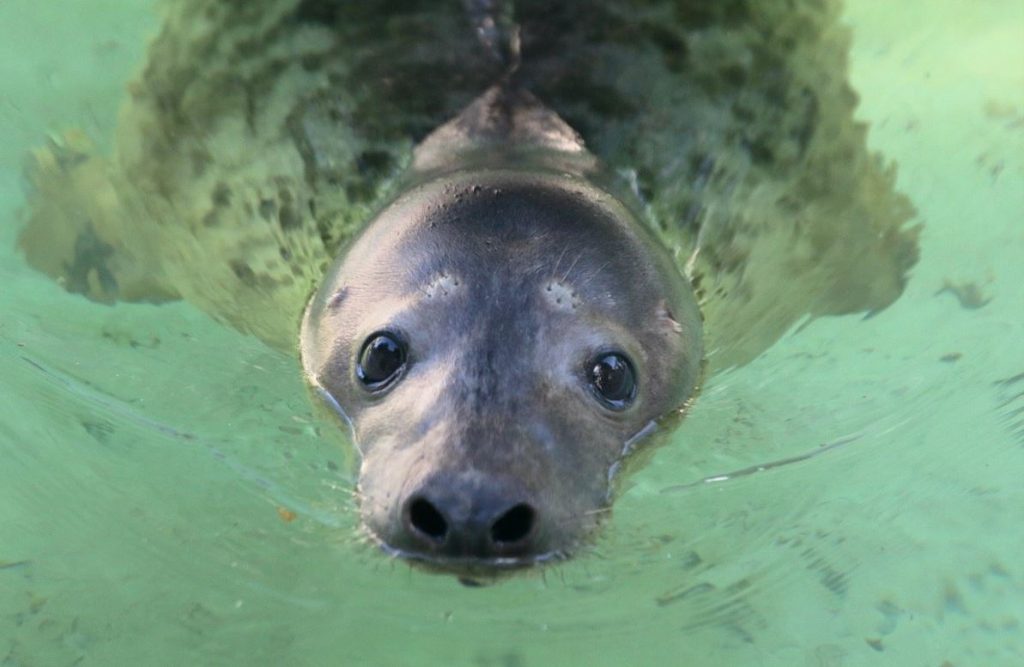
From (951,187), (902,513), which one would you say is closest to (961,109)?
(951,187)

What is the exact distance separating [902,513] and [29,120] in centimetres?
417

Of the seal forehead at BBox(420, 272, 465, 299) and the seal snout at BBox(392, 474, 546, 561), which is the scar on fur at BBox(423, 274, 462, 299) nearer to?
the seal forehead at BBox(420, 272, 465, 299)

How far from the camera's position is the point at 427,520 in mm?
3393

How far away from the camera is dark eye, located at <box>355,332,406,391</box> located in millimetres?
4059

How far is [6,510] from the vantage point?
4766mm

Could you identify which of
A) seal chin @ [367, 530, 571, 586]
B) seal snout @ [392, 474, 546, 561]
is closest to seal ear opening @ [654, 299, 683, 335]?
seal chin @ [367, 530, 571, 586]

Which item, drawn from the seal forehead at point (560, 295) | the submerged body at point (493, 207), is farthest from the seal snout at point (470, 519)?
the seal forehead at point (560, 295)

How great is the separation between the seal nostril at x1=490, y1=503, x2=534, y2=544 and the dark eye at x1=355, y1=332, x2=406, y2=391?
792 millimetres

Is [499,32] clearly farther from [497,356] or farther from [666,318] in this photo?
[497,356]

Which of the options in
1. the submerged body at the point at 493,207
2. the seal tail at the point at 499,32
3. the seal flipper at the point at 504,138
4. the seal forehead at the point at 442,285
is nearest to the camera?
the submerged body at the point at 493,207

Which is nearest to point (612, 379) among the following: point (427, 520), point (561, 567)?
point (561, 567)

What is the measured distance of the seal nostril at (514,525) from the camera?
11.1 ft

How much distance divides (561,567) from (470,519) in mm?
721

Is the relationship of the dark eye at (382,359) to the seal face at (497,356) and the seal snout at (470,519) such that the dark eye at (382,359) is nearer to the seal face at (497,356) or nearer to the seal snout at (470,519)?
the seal face at (497,356)
